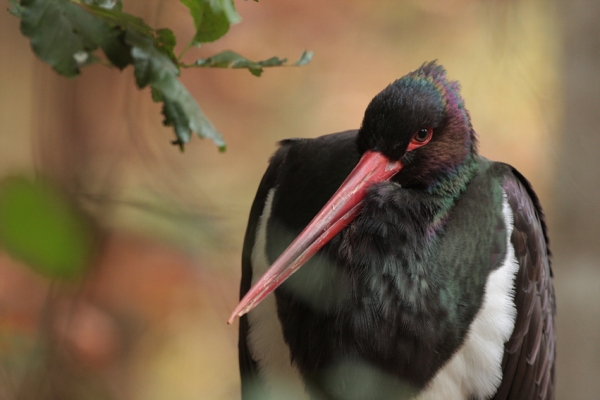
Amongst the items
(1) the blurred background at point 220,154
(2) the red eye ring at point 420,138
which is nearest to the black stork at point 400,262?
(2) the red eye ring at point 420,138

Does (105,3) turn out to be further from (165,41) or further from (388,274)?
(388,274)

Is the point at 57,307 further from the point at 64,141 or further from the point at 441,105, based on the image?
the point at 64,141

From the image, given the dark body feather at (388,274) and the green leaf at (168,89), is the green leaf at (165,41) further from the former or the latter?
the dark body feather at (388,274)

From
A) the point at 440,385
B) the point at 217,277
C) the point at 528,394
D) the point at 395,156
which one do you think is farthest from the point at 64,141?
the point at 528,394

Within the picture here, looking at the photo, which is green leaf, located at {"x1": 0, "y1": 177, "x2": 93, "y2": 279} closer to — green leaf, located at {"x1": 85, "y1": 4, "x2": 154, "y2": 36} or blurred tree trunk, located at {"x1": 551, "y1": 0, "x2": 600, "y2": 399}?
green leaf, located at {"x1": 85, "y1": 4, "x2": 154, "y2": 36}

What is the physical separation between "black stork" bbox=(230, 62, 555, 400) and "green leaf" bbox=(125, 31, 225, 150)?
0.82m

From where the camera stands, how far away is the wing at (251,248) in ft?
7.24

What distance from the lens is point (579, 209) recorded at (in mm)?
3062

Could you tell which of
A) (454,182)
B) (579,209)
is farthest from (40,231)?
(579,209)

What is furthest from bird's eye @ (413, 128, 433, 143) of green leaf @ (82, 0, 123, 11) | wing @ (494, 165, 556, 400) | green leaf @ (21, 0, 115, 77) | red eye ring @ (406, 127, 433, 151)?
green leaf @ (21, 0, 115, 77)

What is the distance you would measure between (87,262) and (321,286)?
119 centimetres

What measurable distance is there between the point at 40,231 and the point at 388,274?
4.07 feet

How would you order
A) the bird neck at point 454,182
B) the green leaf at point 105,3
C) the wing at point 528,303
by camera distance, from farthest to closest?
the wing at point 528,303 < the bird neck at point 454,182 < the green leaf at point 105,3

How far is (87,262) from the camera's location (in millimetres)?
589
